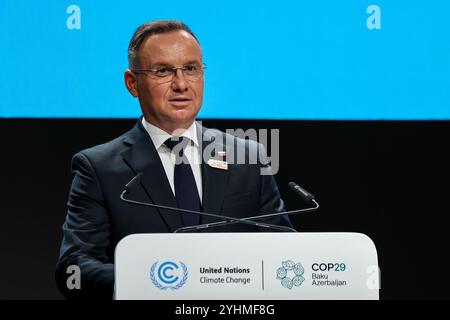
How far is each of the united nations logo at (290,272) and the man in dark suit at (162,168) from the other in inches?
28.2

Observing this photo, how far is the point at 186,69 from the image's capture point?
8.85 feet

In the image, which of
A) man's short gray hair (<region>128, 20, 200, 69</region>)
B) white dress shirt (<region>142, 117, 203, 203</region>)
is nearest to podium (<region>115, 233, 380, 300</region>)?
white dress shirt (<region>142, 117, 203, 203</region>)

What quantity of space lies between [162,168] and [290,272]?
0.91 meters

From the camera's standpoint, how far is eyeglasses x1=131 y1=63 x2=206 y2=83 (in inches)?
106

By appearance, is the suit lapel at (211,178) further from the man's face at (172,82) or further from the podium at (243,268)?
the podium at (243,268)

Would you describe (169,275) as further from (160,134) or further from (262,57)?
(262,57)

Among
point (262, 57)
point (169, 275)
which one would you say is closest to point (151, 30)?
point (262, 57)

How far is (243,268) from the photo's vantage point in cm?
189

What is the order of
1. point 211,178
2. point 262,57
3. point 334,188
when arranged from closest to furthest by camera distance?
point 211,178
point 262,57
point 334,188

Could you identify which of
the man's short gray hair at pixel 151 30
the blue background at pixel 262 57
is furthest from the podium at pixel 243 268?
the blue background at pixel 262 57

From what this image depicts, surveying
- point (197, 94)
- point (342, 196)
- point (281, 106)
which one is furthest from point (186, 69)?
point (342, 196)

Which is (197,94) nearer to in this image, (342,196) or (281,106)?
(281,106)

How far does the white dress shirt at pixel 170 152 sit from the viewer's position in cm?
270

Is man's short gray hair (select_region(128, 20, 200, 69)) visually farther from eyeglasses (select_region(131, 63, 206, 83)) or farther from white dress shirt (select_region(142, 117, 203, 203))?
white dress shirt (select_region(142, 117, 203, 203))
